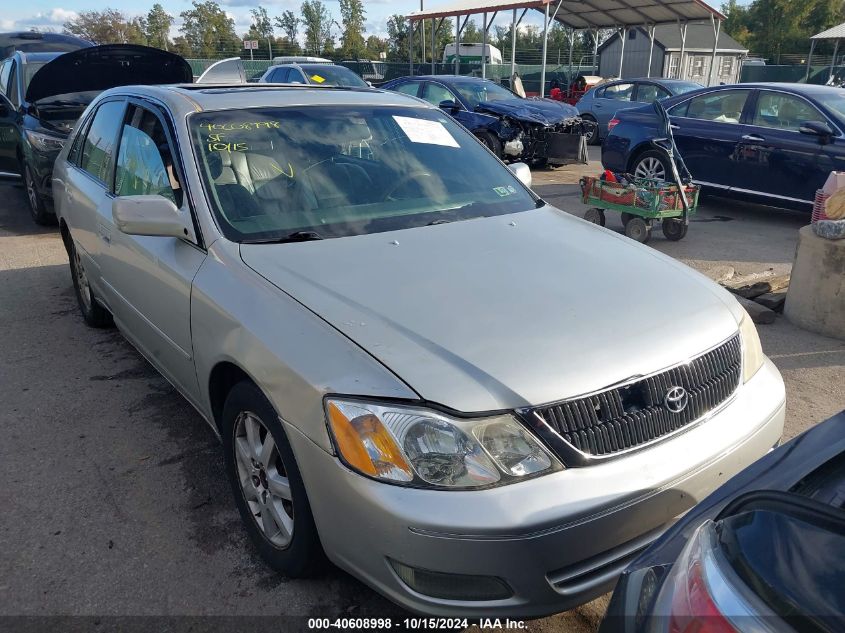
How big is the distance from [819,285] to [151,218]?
14.5ft

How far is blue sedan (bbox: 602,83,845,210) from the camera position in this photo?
7.71 meters

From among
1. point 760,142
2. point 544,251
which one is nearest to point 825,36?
point 760,142

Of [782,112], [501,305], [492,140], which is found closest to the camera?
[501,305]

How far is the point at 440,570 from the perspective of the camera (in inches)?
75.4

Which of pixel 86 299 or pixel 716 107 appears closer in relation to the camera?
pixel 86 299

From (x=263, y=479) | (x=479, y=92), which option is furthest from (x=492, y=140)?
(x=263, y=479)

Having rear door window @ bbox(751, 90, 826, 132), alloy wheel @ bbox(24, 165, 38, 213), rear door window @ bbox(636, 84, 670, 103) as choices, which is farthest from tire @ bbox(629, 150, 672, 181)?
alloy wheel @ bbox(24, 165, 38, 213)

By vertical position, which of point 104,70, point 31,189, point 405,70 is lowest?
point 31,189

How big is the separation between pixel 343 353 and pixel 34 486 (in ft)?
6.54

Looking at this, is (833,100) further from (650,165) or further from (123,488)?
(123,488)

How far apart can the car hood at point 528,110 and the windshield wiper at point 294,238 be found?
9.15 m

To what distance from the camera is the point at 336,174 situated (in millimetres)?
3266

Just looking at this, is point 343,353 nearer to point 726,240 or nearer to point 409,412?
point 409,412

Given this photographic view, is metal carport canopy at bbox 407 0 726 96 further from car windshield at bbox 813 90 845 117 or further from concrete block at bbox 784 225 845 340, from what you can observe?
concrete block at bbox 784 225 845 340
